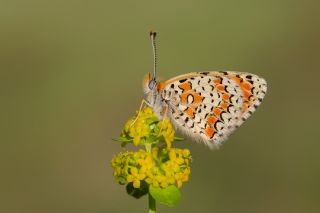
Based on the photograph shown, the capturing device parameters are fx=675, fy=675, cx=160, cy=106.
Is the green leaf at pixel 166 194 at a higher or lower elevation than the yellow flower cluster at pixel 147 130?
lower

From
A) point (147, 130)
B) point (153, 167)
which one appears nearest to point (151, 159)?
point (153, 167)

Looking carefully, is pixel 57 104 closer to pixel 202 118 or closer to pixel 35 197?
pixel 35 197

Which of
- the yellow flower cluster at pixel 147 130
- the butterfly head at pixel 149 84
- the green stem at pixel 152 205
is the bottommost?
the green stem at pixel 152 205

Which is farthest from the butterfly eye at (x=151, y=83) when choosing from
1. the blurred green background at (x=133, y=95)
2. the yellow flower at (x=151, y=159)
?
the blurred green background at (x=133, y=95)

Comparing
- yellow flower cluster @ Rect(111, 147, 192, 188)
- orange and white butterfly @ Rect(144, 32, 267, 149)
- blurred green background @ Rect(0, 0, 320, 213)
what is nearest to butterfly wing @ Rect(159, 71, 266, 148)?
orange and white butterfly @ Rect(144, 32, 267, 149)

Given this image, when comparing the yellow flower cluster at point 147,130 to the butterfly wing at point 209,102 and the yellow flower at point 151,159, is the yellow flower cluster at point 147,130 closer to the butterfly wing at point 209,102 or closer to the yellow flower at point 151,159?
the yellow flower at point 151,159

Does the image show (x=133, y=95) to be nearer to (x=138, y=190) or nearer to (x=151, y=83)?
(x=151, y=83)

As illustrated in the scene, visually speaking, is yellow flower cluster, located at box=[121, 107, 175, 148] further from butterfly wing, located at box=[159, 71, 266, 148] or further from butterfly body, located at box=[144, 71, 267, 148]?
butterfly wing, located at box=[159, 71, 266, 148]
